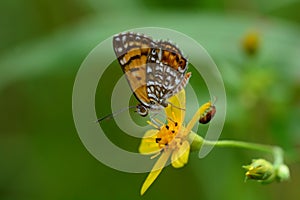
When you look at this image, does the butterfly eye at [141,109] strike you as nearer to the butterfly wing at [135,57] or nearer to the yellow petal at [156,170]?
the butterfly wing at [135,57]

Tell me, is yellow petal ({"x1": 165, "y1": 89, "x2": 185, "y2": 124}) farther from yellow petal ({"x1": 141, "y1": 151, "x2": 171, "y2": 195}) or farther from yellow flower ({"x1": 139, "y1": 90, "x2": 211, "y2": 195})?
yellow petal ({"x1": 141, "y1": 151, "x2": 171, "y2": 195})

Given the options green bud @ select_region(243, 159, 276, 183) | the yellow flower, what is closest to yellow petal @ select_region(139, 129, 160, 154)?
the yellow flower

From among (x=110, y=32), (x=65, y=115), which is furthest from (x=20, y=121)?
(x=110, y=32)

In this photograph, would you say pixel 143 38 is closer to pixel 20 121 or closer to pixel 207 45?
pixel 207 45

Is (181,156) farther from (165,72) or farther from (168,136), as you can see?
(165,72)

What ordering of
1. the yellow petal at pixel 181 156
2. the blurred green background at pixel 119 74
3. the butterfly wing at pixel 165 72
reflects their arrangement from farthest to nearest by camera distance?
the blurred green background at pixel 119 74, the butterfly wing at pixel 165 72, the yellow petal at pixel 181 156

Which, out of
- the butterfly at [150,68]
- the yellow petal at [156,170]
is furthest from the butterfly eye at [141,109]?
the yellow petal at [156,170]

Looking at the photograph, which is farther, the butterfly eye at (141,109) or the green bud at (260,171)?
the butterfly eye at (141,109)
